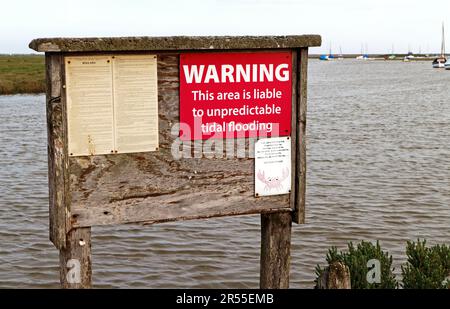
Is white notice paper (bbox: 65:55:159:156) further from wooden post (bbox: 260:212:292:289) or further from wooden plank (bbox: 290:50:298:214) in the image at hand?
wooden post (bbox: 260:212:292:289)

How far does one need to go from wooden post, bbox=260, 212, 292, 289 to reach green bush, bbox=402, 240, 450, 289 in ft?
7.29

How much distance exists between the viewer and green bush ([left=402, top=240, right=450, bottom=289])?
24.1 feet

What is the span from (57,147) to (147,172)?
2.23ft

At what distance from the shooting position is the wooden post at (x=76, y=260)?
16.5 feet

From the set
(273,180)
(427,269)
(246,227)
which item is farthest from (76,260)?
(246,227)

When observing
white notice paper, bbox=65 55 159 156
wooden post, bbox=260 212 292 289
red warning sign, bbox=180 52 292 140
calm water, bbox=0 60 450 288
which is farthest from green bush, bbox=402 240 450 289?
white notice paper, bbox=65 55 159 156

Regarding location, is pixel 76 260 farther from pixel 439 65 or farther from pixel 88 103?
pixel 439 65

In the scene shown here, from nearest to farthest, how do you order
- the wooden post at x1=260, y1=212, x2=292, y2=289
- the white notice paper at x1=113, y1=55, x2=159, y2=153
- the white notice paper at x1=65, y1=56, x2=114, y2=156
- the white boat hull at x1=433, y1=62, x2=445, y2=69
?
the white notice paper at x1=65, y1=56, x2=114, y2=156
the white notice paper at x1=113, y1=55, x2=159, y2=153
the wooden post at x1=260, y1=212, x2=292, y2=289
the white boat hull at x1=433, y1=62, x2=445, y2=69

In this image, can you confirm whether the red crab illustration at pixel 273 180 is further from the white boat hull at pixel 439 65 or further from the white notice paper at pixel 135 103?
the white boat hull at pixel 439 65

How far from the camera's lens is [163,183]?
5.19 meters

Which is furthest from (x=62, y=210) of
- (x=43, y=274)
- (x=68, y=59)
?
(x=43, y=274)

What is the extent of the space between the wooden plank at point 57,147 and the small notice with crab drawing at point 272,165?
146 centimetres
